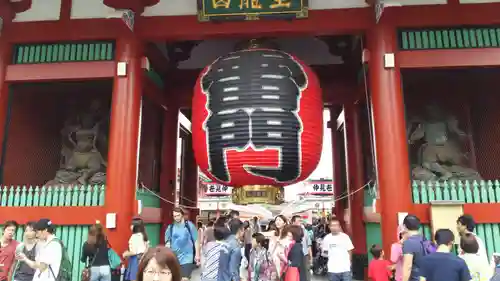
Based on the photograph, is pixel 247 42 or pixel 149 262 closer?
pixel 149 262

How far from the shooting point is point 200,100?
6.13 m

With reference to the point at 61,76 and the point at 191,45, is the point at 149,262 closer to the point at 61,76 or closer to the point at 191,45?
the point at 61,76

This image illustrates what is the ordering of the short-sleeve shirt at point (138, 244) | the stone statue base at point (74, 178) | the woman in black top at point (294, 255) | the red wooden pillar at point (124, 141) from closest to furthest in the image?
1. the woman in black top at point (294, 255)
2. the short-sleeve shirt at point (138, 244)
3. the red wooden pillar at point (124, 141)
4. the stone statue base at point (74, 178)

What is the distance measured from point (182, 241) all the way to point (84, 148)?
399 centimetres

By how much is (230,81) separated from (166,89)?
4169mm

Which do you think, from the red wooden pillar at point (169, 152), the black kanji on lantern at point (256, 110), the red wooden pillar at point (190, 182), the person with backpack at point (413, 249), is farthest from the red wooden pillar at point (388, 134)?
the red wooden pillar at point (190, 182)

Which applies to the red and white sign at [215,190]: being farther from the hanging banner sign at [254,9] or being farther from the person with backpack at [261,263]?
the person with backpack at [261,263]

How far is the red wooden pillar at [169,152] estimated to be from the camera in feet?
30.9

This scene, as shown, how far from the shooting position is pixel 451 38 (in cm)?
700

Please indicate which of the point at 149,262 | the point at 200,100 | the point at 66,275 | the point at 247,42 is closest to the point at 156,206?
the point at 200,100

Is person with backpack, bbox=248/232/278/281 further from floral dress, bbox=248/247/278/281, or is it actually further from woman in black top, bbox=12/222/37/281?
woman in black top, bbox=12/222/37/281

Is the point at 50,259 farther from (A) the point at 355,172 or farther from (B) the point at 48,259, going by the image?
(A) the point at 355,172

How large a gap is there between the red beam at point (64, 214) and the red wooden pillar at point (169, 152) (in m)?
2.68

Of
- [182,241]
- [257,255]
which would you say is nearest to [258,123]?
[257,255]
